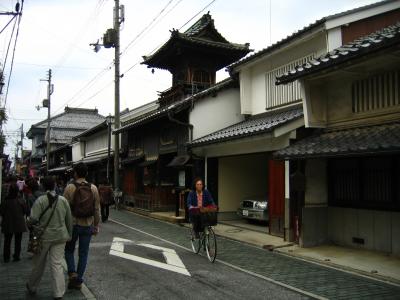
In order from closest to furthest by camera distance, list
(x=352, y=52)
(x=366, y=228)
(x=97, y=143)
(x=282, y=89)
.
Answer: (x=352, y=52) → (x=366, y=228) → (x=282, y=89) → (x=97, y=143)

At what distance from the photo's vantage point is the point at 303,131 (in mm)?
13195

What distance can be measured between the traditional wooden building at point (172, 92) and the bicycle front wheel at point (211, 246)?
10884 millimetres

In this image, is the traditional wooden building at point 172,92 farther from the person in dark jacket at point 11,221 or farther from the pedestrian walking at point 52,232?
the pedestrian walking at point 52,232

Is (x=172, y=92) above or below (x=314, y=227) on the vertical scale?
above

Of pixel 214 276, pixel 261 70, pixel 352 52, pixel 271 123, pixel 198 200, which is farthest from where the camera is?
pixel 261 70

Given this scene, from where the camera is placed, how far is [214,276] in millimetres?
8750

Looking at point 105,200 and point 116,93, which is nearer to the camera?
point 105,200

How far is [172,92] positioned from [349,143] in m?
16.5

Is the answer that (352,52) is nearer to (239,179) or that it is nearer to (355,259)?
(355,259)

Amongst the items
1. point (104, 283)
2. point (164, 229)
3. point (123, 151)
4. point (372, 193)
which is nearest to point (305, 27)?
point (372, 193)

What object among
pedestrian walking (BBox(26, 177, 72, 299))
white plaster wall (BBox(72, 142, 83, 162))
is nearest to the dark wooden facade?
pedestrian walking (BBox(26, 177, 72, 299))

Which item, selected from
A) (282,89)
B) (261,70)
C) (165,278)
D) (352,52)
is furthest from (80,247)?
(261,70)

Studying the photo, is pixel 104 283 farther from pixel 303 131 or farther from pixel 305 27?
pixel 305 27

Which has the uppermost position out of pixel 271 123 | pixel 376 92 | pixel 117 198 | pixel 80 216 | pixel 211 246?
pixel 376 92
